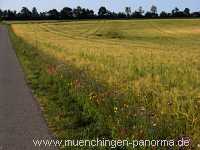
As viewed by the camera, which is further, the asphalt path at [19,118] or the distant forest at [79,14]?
the distant forest at [79,14]

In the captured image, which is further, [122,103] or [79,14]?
[79,14]

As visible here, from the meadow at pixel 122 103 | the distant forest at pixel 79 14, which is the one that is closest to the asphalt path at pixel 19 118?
the meadow at pixel 122 103

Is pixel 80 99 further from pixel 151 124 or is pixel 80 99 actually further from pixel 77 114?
pixel 151 124

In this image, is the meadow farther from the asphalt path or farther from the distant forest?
the distant forest

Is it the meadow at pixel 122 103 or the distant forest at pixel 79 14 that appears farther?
the distant forest at pixel 79 14

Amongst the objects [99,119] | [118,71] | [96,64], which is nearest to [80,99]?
[99,119]

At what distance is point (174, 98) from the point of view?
9578 millimetres

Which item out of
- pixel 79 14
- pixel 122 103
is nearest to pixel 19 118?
pixel 122 103

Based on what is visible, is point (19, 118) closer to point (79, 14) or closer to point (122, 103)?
point (122, 103)

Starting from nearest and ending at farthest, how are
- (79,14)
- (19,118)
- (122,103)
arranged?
(19,118)
(122,103)
(79,14)

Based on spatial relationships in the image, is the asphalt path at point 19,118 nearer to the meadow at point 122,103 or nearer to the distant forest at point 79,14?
the meadow at point 122,103

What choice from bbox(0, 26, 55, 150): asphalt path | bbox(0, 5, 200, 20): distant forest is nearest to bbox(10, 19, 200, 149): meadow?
bbox(0, 26, 55, 150): asphalt path

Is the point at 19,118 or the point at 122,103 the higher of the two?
the point at 122,103

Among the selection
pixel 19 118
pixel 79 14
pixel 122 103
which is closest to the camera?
pixel 19 118
